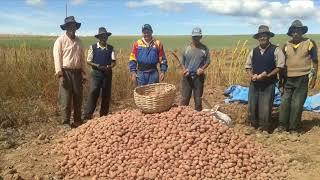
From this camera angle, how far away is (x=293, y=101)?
707 cm

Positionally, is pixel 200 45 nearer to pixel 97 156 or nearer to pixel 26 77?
pixel 97 156

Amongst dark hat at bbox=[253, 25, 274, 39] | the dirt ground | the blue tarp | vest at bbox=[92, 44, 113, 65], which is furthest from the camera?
the blue tarp

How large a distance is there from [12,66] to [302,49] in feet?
17.3

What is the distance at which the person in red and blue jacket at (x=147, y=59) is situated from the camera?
22.7 ft

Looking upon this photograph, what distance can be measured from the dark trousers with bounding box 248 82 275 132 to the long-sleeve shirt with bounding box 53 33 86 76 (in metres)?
2.66

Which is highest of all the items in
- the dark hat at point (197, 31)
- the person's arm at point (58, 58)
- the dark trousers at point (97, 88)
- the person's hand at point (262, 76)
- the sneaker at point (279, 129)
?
the dark hat at point (197, 31)

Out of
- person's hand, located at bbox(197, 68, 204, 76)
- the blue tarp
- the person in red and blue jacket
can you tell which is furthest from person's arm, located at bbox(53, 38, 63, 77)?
the blue tarp

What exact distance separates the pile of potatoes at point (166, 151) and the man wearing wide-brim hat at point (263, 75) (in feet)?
4.40

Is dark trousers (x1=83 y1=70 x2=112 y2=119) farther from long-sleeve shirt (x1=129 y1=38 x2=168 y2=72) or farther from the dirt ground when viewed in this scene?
long-sleeve shirt (x1=129 y1=38 x2=168 y2=72)

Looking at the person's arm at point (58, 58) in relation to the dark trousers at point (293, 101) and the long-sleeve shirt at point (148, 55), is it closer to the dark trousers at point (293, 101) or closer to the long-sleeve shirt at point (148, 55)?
the long-sleeve shirt at point (148, 55)

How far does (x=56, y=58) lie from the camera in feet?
22.1

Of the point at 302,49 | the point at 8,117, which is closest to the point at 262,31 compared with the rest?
the point at 302,49

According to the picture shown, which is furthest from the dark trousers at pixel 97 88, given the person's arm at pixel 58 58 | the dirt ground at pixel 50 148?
the person's arm at pixel 58 58

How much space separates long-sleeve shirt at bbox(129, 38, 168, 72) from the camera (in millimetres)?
6930
